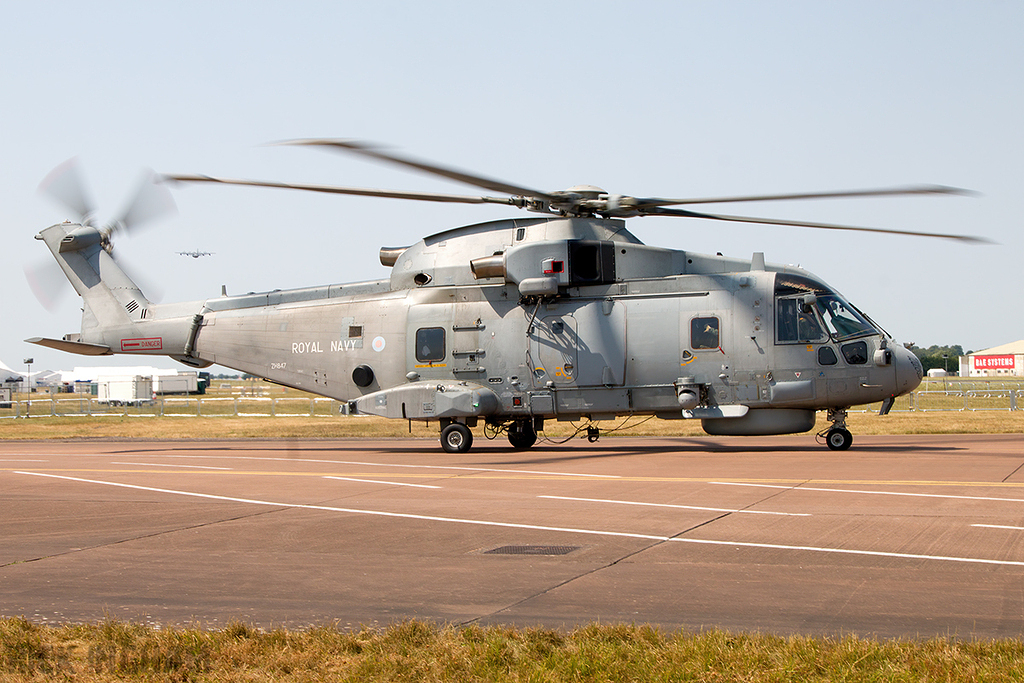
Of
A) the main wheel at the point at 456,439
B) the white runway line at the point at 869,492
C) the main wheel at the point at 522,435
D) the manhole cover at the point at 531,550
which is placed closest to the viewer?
the manhole cover at the point at 531,550

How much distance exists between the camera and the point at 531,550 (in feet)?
28.0

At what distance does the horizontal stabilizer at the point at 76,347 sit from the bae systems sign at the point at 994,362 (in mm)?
152430

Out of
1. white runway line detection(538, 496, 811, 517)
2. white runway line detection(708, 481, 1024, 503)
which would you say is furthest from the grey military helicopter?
white runway line detection(538, 496, 811, 517)

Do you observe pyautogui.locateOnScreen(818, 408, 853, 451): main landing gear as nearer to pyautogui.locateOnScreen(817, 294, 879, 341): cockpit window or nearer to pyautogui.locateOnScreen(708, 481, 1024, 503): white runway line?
pyautogui.locateOnScreen(817, 294, 879, 341): cockpit window

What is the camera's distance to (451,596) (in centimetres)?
678

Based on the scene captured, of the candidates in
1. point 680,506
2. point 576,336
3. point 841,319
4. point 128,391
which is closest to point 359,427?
point 576,336

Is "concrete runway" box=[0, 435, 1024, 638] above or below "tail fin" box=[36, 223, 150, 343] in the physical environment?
below

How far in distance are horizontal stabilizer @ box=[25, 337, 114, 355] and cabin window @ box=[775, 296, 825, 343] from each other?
17.1m

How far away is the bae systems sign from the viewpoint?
→ 148000 millimetres

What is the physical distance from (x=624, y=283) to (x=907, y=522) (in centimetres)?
1138

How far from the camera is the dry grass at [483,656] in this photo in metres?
4.75

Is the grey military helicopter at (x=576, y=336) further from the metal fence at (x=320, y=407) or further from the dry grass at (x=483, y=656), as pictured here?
the metal fence at (x=320, y=407)

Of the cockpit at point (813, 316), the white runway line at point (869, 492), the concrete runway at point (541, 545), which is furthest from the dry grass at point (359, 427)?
the white runway line at point (869, 492)

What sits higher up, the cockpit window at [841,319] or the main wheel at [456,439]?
the cockpit window at [841,319]
